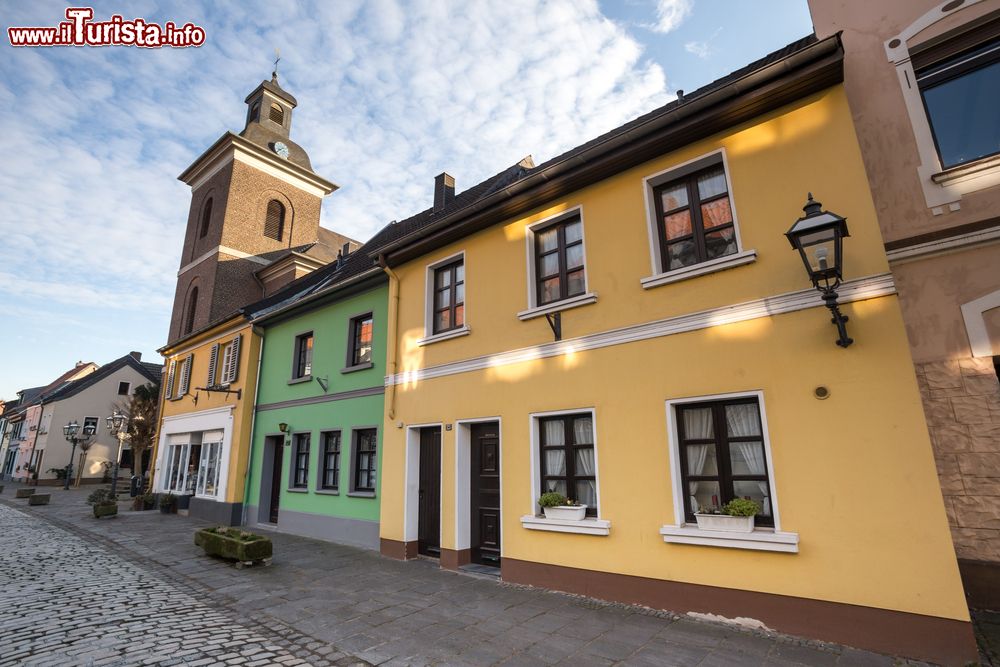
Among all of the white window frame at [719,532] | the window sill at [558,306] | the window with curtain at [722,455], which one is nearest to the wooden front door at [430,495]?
the window sill at [558,306]

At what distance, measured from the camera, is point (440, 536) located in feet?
29.2

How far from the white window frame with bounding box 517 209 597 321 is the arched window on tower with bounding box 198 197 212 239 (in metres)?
22.9

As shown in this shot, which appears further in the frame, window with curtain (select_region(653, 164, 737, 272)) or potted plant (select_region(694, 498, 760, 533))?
window with curtain (select_region(653, 164, 737, 272))

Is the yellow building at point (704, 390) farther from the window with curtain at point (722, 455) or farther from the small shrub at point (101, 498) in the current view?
the small shrub at point (101, 498)

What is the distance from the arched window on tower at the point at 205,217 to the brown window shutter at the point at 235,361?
39.5 feet

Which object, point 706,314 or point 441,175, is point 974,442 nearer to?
point 706,314

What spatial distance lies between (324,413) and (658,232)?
31.1 ft

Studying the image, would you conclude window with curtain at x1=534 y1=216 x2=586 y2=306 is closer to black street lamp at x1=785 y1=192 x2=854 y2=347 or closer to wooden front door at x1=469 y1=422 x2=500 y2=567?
wooden front door at x1=469 y1=422 x2=500 y2=567

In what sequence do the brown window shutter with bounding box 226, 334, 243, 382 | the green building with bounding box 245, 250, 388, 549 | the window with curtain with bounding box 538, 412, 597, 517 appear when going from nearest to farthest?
the window with curtain with bounding box 538, 412, 597, 517 → the green building with bounding box 245, 250, 388, 549 → the brown window shutter with bounding box 226, 334, 243, 382

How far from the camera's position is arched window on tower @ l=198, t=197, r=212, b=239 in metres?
24.9

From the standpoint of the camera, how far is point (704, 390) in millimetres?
5926

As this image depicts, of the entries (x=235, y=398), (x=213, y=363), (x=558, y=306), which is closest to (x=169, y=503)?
(x=213, y=363)

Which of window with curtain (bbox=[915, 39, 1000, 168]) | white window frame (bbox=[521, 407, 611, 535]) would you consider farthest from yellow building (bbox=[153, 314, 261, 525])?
window with curtain (bbox=[915, 39, 1000, 168])

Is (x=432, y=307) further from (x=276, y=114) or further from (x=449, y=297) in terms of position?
(x=276, y=114)
